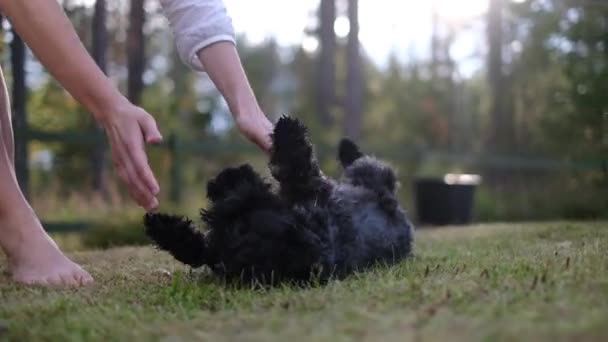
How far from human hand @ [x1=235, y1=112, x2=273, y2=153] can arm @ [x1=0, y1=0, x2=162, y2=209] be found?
1.41ft

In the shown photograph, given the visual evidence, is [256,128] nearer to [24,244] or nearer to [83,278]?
[83,278]

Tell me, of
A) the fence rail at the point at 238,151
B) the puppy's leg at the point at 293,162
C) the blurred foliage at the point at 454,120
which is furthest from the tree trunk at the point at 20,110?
the puppy's leg at the point at 293,162

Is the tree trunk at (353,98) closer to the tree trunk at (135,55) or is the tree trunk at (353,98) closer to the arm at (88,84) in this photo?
the tree trunk at (135,55)

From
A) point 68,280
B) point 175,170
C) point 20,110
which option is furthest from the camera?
point 175,170

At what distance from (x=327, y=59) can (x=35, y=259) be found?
9.28 meters

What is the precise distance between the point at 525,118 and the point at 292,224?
11719 millimetres

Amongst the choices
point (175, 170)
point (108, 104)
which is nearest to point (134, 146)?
point (108, 104)

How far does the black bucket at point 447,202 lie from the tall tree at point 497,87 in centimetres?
604

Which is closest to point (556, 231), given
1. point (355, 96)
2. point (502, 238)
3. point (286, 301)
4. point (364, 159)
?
point (502, 238)

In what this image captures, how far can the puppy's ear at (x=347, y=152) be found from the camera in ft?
10.5

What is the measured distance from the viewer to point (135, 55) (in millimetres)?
8172

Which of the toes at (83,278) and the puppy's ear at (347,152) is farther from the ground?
the puppy's ear at (347,152)

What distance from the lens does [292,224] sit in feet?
7.11

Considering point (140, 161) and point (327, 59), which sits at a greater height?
point (327, 59)
